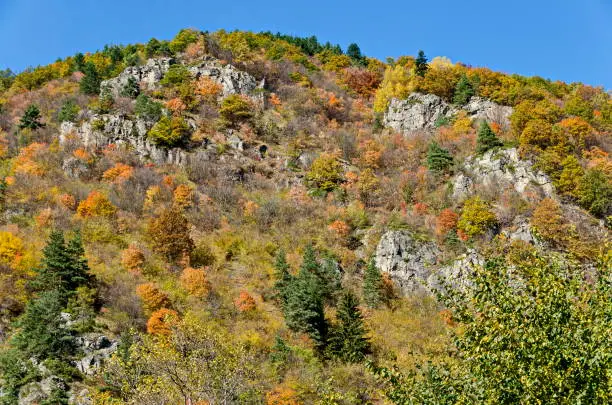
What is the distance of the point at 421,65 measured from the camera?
282ft

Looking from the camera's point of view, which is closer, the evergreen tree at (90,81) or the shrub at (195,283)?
the shrub at (195,283)

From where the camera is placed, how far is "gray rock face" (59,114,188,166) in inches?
2345

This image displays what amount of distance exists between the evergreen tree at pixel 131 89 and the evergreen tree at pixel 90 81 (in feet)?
14.4

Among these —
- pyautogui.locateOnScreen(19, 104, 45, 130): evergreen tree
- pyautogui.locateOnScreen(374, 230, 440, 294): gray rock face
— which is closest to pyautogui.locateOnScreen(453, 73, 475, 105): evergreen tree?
pyautogui.locateOnScreen(374, 230, 440, 294): gray rock face

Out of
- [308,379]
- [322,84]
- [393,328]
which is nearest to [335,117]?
[322,84]

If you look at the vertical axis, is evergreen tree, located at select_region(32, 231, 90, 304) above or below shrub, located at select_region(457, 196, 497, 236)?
below

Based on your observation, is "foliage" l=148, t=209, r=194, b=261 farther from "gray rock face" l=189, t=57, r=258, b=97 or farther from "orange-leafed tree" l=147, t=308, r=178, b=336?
"gray rock face" l=189, t=57, r=258, b=97

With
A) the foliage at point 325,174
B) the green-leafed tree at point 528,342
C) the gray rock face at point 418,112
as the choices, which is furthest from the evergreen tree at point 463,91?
the green-leafed tree at point 528,342

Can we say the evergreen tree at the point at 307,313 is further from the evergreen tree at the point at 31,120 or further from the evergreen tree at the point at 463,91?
the evergreen tree at the point at 463,91

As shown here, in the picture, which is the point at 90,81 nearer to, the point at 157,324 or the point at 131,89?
the point at 131,89

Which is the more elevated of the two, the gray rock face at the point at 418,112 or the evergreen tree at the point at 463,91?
the evergreen tree at the point at 463,91

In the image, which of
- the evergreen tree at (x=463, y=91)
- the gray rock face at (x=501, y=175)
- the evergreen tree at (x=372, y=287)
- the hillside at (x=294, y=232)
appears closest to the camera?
the hillside at (x=294, y=232)

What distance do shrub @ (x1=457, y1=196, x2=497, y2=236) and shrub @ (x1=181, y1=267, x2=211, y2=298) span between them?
1030 inches

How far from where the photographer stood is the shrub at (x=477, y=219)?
161 ft
